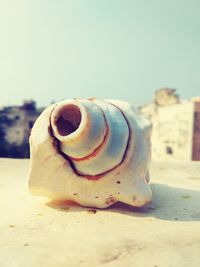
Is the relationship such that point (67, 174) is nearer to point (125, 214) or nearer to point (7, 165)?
point (125, 214)

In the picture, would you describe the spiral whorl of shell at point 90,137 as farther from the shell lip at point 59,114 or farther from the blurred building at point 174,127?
the blurred building at point 174,127

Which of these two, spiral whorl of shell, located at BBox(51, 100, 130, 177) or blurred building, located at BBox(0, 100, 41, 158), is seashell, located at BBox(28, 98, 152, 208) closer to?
spiral whorl of shell, located at BBox(51, 100, 130, 177)

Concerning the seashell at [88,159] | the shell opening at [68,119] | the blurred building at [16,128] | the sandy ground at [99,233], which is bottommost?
the blurred building at [16,128]

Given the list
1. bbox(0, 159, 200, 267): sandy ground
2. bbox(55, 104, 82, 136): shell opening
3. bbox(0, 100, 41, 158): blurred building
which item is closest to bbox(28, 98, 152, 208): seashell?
bbox(55, 104, 82, 136): shell opening

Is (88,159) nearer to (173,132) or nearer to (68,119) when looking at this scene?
(68,119)

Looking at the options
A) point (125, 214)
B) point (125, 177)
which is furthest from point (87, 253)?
point (125, 177)

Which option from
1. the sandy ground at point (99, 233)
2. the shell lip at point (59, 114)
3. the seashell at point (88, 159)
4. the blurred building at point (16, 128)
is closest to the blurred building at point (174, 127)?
the blurred building at point (16, 128)
